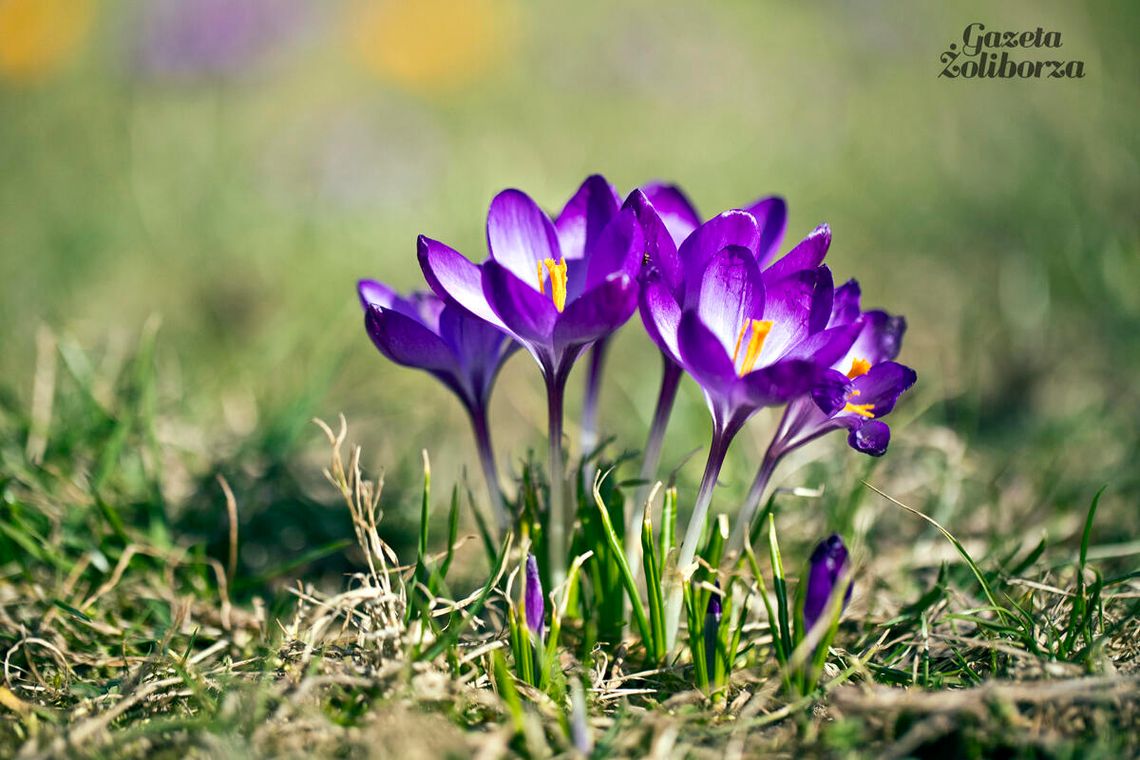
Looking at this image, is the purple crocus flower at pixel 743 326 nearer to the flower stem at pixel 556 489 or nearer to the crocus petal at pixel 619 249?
the crocus petal at pixel 619 249

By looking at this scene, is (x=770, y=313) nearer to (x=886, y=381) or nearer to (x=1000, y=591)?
(x=886, y=381)

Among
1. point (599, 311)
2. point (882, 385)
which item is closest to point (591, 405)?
point (599, 311)

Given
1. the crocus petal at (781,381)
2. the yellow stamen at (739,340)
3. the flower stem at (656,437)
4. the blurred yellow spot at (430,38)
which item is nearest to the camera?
the crocus petal at (781,381)

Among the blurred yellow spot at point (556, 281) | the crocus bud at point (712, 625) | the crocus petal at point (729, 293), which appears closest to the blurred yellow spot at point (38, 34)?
the blurred yellow spot at point (556, 281)

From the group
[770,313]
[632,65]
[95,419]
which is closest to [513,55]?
[632,65]

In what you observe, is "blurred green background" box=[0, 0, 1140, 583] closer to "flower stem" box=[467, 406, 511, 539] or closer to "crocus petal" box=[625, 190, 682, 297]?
"flower stem" box=[467, 406, 511, 539]

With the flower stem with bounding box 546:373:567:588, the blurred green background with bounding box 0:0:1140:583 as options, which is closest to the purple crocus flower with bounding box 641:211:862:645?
the flower stem with bounding box 546:373:567:588
